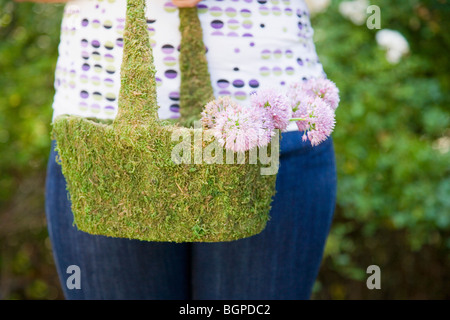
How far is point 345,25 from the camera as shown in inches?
73.0

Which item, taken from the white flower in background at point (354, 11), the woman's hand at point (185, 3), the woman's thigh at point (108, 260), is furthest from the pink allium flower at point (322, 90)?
the white flower in background at point (354, 11)

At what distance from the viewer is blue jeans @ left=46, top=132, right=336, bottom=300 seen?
83cm

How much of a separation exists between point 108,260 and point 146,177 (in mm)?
245

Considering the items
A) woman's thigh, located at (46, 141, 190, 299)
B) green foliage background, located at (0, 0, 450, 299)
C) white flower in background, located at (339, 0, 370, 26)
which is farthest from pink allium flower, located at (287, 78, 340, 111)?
white flower in background, located at (339, 0, 370, 26)

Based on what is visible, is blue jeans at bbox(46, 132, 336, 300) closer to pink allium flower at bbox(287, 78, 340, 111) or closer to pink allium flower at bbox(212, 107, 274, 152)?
pink allium flower at bbox(287, 78, 340, 111)

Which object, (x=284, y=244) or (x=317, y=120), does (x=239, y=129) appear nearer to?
(x=317, y=120)

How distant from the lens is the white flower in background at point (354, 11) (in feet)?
5.98

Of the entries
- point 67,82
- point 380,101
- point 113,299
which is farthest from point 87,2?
point 380,101

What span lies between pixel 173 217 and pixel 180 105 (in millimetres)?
180

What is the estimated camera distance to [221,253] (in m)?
0.83

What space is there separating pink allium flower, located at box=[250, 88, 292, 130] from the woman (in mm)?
121

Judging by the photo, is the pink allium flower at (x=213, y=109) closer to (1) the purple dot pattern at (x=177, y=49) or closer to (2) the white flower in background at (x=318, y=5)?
(1) the purple dot pattern at (x=177, y=49)

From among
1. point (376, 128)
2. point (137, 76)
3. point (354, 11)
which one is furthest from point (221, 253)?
point (354, 11)
